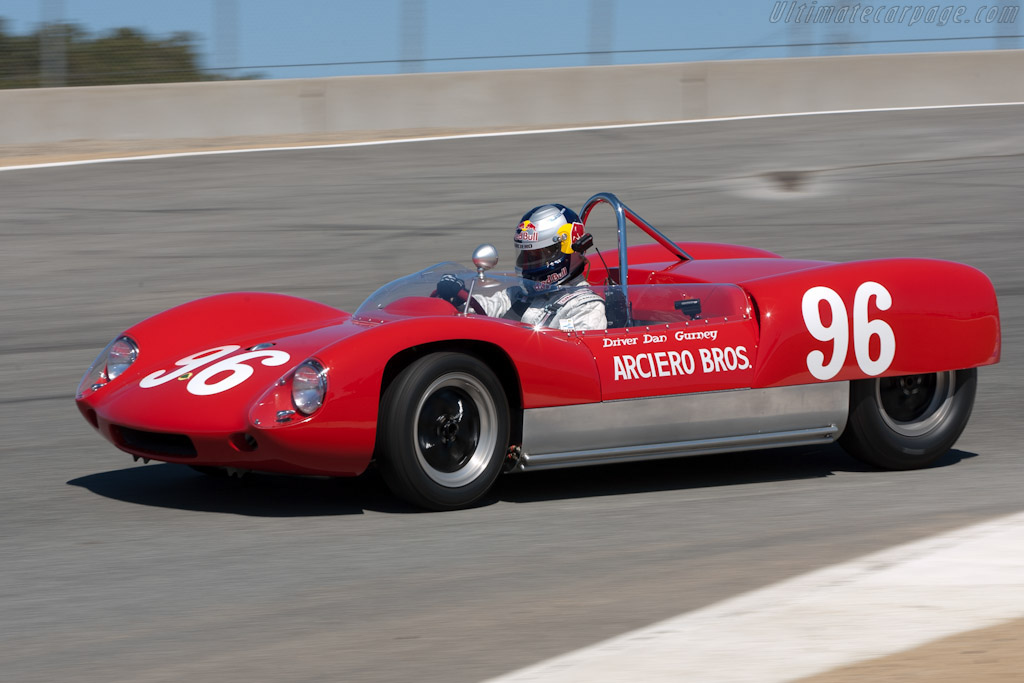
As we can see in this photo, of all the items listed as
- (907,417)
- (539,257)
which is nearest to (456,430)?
(539,257)

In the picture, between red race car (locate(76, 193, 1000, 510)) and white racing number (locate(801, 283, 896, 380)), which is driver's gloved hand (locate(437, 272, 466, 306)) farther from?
white racing number (locate(801, 283, 896, 380))

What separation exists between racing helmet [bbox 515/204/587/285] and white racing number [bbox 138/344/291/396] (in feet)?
4.08

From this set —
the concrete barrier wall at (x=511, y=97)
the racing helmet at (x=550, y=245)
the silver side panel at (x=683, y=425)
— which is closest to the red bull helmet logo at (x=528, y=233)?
the racing helmet at (x=550, y=245)

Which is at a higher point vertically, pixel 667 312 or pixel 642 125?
pixel 642 125

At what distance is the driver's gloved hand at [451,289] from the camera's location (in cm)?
587

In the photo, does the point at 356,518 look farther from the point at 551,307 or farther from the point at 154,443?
the point at 551,307

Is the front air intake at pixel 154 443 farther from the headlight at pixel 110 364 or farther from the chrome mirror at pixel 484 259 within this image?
the chrome mirror at pixel 484 259

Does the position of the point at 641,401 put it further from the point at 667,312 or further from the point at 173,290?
the point at 173,290

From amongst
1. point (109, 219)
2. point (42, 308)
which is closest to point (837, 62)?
point (109, 219)

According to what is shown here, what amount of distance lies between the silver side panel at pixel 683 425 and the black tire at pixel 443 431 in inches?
6.4

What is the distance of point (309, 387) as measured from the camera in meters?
4.88

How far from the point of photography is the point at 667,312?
233 inches

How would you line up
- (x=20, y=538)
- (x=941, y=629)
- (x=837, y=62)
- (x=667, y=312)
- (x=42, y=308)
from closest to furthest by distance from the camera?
(x=941, y=629) < (x=20, y=538) < (x=667, y=312) < (x=42, y=308) < (x=837, y=62)

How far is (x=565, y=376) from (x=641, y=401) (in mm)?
359
